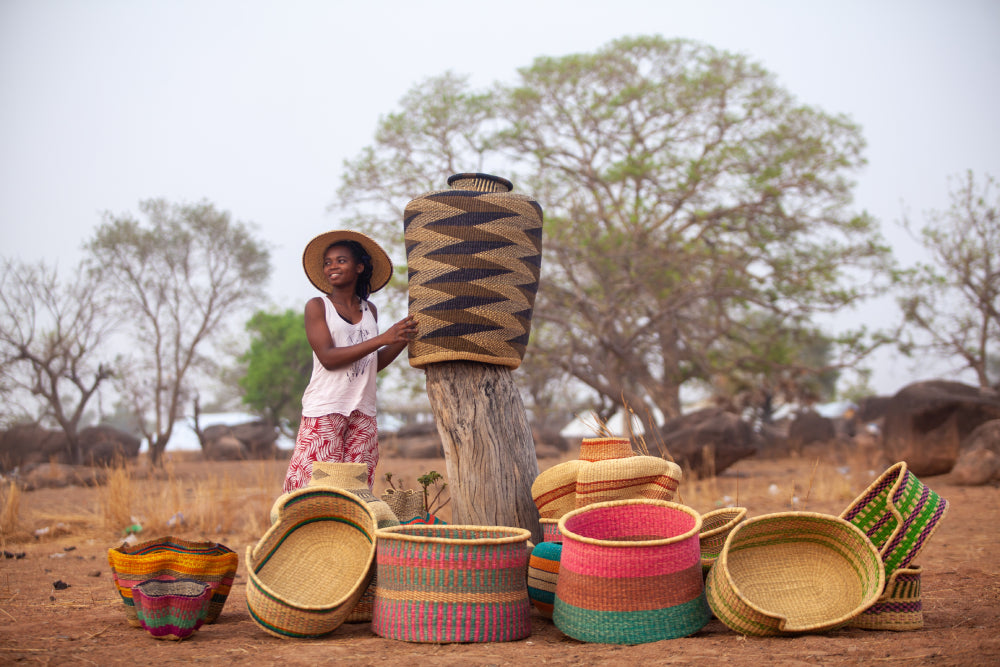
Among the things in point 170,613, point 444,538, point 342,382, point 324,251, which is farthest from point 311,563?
A: point 324,251

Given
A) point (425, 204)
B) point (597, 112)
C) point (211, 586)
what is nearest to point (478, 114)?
point (597, 112)

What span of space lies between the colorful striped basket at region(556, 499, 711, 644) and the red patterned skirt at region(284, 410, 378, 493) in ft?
3.86

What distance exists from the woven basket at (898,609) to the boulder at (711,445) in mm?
7239

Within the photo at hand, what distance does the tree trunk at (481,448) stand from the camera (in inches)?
143

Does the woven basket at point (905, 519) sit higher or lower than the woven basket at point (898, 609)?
higher

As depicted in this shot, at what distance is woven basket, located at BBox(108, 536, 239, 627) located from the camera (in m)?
2.95

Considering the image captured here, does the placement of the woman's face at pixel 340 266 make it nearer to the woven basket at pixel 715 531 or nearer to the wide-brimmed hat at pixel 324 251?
the wide-brimmed hat at pixel 324 251

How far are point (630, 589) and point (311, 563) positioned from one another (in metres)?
1.24

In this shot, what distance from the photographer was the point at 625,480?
3240mm

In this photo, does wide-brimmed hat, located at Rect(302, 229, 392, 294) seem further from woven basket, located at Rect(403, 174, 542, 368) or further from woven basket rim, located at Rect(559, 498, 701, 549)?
woven basket rim, located at Rect(559, 498, 701, 549)

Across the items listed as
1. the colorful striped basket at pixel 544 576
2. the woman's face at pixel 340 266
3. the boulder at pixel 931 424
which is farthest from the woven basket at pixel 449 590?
the boulder at pixel 931 424

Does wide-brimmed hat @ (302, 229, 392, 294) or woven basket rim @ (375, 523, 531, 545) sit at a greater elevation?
wide-brimmed hat @ (302, 229, 392, 294)

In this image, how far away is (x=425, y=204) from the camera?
3652 millimetres

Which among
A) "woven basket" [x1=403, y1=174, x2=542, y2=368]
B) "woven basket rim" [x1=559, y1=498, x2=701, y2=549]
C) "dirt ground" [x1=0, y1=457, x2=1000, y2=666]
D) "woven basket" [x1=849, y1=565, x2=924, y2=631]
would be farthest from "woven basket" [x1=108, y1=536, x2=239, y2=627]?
"woven basket" [x1=849, y1=565, x2=924, y2=631]
